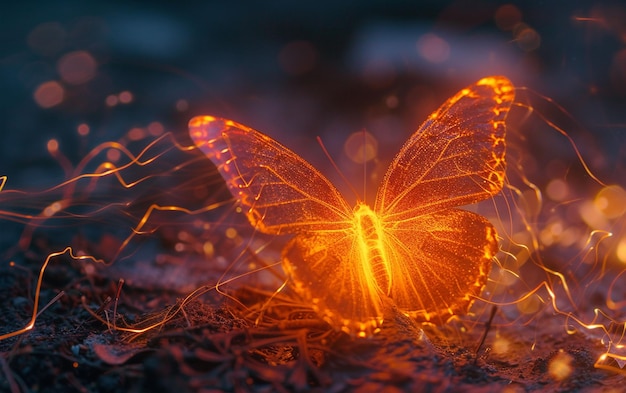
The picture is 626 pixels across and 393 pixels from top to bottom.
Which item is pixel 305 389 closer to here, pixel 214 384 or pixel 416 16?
pixel 214 384

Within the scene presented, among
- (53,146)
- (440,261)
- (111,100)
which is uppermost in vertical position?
(111,100)

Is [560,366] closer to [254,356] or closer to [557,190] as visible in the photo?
[254,356]

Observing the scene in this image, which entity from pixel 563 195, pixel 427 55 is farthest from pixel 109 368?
pixel 427 55

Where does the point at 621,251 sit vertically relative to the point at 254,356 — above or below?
below

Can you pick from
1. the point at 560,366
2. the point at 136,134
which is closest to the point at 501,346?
the point at 560,366

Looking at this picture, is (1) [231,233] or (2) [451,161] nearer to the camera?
(2) [451,161]
